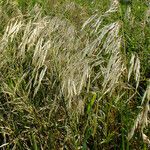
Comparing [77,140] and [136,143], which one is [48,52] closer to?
[77,140]

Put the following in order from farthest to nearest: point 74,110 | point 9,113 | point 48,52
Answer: point 9,113 < point 48,52 < point 74,110

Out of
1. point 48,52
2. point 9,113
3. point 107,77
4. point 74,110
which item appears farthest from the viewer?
point 9,113

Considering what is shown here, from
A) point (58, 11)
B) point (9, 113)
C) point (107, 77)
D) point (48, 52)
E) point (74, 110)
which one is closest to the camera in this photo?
point (107, 77)

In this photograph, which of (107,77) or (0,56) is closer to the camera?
(107,77)

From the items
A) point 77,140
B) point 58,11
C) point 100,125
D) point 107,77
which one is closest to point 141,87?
point 100,125

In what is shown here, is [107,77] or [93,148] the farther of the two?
[93,148]

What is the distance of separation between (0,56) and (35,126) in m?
0.31

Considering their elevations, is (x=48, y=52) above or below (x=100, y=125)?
above

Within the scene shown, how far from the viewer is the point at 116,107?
139cm

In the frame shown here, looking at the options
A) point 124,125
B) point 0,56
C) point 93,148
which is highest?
point 0,56

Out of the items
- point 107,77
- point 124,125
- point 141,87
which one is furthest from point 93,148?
point 107,77

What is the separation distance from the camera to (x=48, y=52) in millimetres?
1451

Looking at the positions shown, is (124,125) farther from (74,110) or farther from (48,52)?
(48,52)

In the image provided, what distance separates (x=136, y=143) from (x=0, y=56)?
580 mm
